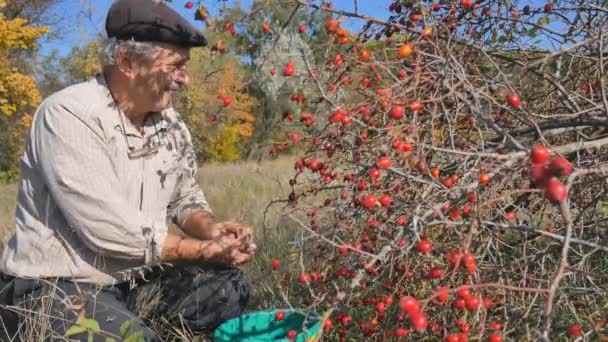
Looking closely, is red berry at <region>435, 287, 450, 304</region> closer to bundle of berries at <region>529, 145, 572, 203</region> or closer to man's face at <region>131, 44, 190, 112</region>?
bundle of berries at <region>529, 145, 572, 203</region>

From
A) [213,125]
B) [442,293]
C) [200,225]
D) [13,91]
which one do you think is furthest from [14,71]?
[442,293]

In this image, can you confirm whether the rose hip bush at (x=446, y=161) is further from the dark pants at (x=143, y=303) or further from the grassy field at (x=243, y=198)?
the grassy field at (x=243, y=198)

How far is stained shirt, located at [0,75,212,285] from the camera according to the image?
7.12 feet

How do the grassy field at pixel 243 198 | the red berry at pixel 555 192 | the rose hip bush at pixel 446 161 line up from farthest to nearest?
the grassy field at pixel 243 198
the rose hip bush at pixel 446 161
the red berry at pixel 555 192

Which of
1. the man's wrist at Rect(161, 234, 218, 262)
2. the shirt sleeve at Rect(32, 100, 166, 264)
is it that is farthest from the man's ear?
the man's wrist at Rect(161, 234, 218, 262)

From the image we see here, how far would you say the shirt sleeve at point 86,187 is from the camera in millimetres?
2162

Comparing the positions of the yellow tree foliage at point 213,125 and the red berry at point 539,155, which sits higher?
the red berry at point 539,155

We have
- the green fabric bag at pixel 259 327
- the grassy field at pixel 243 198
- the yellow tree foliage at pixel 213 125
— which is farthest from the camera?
the yellow tree foliage at pixel 213 125

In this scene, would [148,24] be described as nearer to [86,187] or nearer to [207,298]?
[86,187]

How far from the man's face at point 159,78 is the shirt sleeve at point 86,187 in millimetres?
257

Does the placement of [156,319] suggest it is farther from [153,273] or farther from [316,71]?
[316,71]

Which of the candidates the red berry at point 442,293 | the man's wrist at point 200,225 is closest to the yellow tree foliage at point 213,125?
the man's wrist at point 200,225

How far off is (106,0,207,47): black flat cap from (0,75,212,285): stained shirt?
26 centimetres

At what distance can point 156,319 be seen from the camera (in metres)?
2.67
